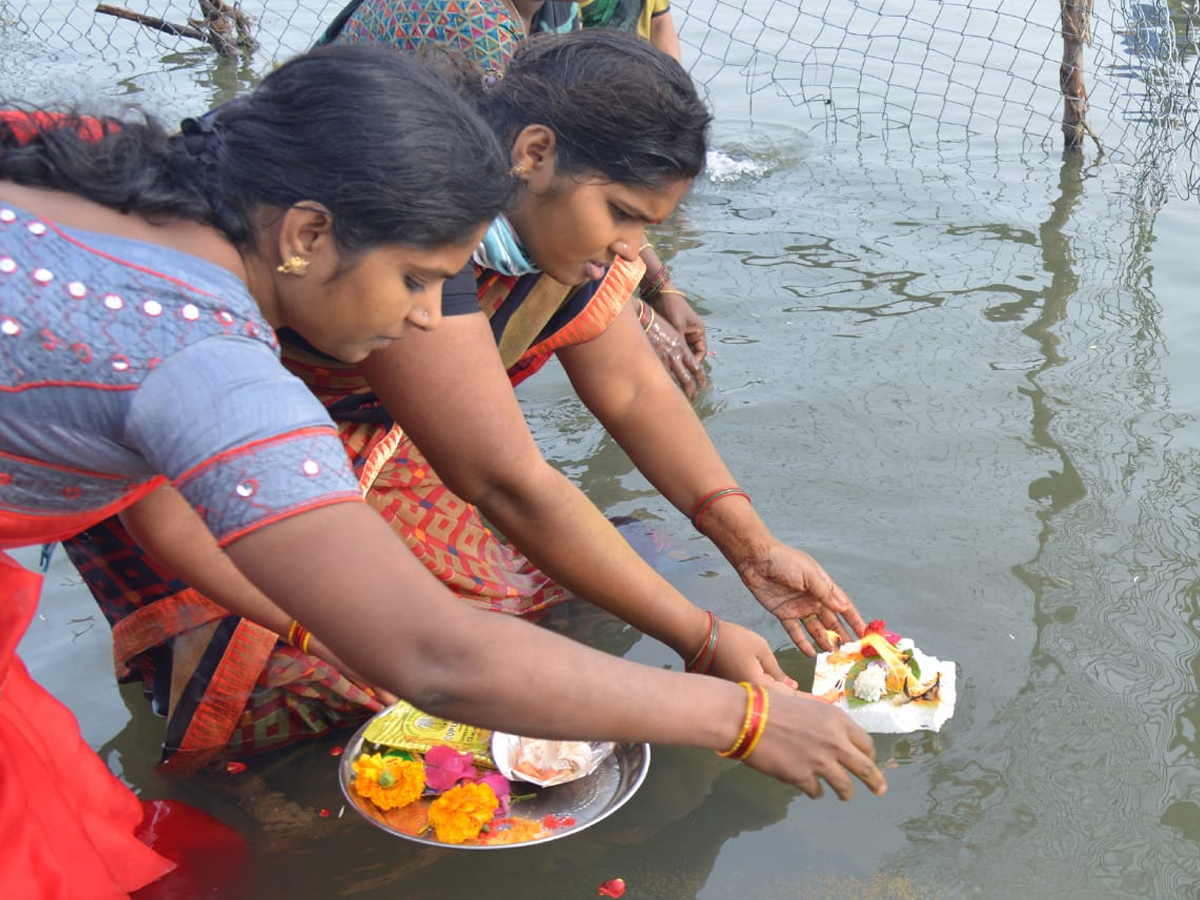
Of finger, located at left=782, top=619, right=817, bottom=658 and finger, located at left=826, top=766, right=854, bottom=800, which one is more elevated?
finger, located at left=826, top=766, right=854, bottom=800

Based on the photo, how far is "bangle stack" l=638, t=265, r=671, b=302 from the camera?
437 cm

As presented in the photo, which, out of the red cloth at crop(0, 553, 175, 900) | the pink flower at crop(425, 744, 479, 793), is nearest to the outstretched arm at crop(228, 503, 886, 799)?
the red cloth at crop(0, 553, 175, 900)

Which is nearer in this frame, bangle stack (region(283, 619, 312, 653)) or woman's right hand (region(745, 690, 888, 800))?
woman's right hand (region(745, 690, 888, 800))

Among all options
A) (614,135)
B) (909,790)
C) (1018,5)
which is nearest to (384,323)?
(614,135)

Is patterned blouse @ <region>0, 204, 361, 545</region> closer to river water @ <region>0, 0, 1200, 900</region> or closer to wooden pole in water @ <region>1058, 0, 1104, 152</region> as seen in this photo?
river water @ <region>0, 0, 1200, 900</region>

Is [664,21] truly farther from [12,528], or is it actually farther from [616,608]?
[12,528]

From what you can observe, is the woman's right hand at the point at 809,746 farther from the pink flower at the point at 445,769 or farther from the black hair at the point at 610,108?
the black hair at the point at 610,108

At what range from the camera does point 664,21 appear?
518 cm

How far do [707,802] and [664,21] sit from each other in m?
3.45

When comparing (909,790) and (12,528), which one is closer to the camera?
(12,528)

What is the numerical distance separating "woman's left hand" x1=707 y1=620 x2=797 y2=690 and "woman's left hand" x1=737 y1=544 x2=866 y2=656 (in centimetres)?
32

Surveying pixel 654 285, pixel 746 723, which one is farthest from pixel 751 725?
pixel 654 285

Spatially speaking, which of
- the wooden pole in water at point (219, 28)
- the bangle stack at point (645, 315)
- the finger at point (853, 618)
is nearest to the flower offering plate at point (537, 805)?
the finger at point (853, 618)

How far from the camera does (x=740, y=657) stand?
2596 millimetres
